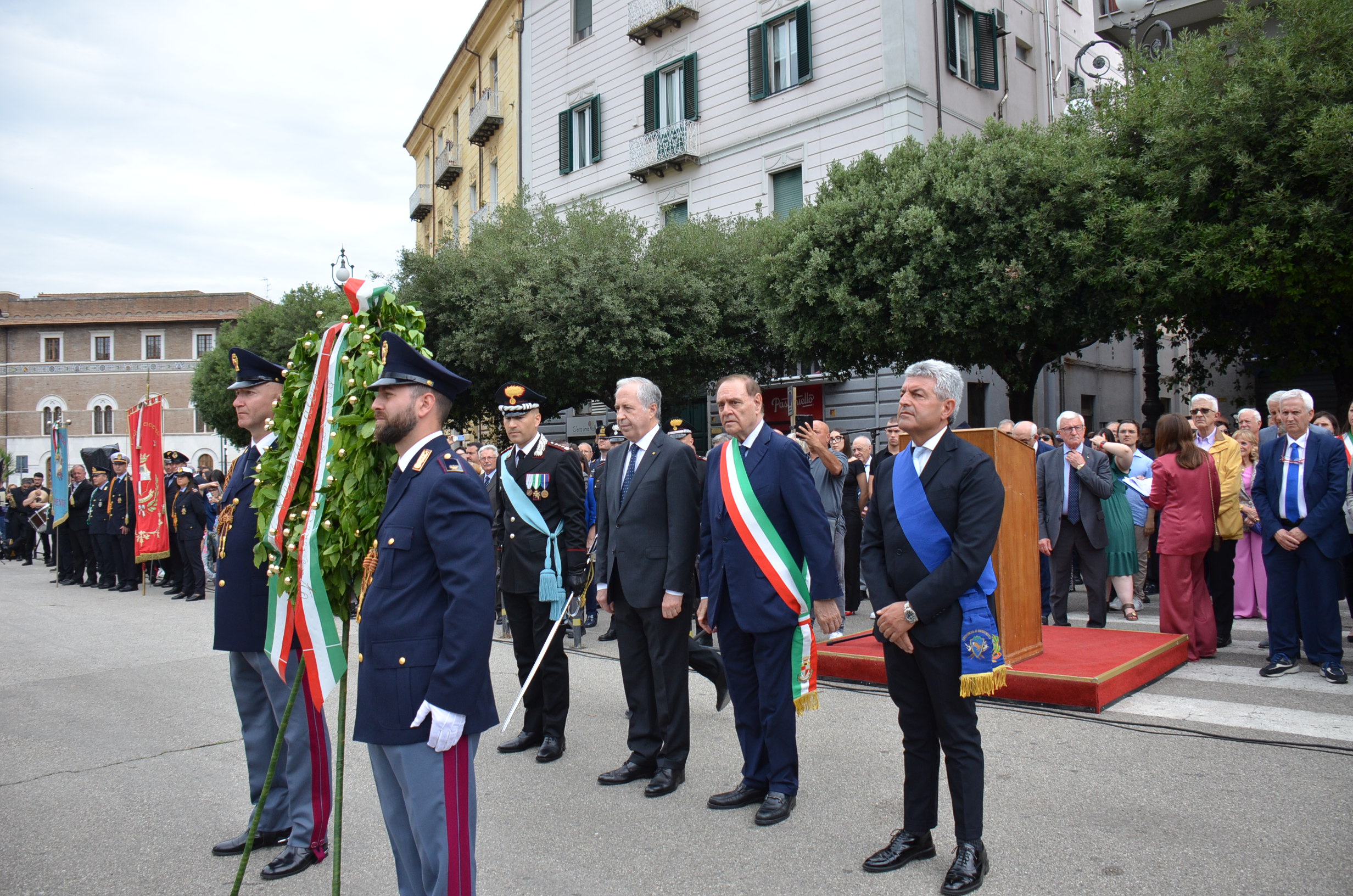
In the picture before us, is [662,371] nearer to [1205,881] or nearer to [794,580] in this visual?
[794,580]

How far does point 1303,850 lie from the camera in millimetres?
3738

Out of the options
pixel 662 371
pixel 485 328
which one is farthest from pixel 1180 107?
pixel 485 328

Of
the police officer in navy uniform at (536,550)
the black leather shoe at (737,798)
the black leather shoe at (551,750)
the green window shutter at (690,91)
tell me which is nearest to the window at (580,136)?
the green window shutter at (690,91)

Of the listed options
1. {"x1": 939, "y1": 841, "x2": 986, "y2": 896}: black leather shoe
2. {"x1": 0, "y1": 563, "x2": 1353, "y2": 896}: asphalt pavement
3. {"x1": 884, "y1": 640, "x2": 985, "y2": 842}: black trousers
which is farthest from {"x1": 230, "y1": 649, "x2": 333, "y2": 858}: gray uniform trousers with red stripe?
{"x1": 939, "y1": 841, "x2": 986, "y2": 896}: black leather shoe

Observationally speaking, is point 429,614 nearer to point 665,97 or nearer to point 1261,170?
point 1261,170

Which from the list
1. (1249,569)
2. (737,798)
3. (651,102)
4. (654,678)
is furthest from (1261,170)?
(651,102)

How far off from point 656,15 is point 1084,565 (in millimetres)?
20398

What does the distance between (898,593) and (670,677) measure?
151 cm

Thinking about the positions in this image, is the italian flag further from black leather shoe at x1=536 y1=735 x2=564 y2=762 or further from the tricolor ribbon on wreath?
black leather shoe at x1=536 y1=735 x2=564 y2=762

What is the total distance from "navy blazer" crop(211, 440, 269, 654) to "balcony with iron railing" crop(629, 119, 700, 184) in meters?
20.7

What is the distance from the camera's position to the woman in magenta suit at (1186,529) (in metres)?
7.12

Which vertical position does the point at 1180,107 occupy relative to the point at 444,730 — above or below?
above

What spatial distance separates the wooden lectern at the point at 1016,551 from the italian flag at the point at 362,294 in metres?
3.87

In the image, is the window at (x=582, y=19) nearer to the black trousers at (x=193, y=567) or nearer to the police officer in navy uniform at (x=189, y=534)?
the police officer in navy uniform at (x=189, y=534)
